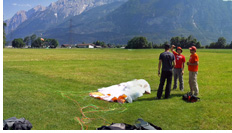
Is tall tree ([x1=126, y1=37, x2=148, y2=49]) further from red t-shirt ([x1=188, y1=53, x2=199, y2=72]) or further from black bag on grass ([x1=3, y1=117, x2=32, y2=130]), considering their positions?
black bag on grass ([x1=3, y1=117, x2=32, y2=130])

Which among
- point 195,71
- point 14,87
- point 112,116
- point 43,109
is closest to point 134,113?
point 112,116

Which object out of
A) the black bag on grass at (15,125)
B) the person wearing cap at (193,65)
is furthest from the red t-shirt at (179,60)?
the black bag on grass at (15,125)

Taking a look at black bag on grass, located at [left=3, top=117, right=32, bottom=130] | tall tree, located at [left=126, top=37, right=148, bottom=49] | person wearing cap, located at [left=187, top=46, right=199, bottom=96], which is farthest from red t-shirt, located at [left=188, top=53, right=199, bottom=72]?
tall tree, located at [left=126, top=37, right=148, bottom=49]

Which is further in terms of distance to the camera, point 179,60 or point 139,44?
point 139,44

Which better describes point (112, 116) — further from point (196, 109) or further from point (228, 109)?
point (228, 109)

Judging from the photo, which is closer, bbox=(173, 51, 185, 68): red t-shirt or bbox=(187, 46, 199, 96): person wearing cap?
bbox=(187, 46, 199, 96): person wearing cap

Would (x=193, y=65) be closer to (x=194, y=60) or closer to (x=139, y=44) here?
(x=194, y=60)

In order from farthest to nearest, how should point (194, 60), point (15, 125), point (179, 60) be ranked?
point (179, 60) < point (194, 60) < point (15, 125)

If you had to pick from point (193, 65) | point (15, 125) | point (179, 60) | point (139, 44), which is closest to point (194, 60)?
point (193, 65)

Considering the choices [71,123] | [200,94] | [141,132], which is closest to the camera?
[141,132]

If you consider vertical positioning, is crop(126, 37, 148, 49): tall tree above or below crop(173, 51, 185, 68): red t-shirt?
above

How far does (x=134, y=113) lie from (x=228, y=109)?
3610mm

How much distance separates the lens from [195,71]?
9.69 m

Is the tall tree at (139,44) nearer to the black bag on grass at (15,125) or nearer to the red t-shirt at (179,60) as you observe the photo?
the red t-shirt at (179,60)
